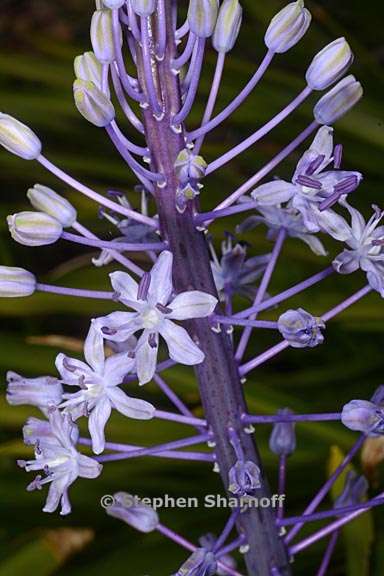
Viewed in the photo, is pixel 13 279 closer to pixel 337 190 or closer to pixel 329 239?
pixel 337 190

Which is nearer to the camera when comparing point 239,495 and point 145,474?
point 239,495

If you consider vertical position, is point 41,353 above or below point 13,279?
above

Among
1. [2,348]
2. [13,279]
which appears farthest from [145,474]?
[13,279]

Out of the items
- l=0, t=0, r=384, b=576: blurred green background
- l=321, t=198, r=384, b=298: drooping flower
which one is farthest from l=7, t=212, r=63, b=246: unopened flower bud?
l=0, t=0, r=384, b=576: blurred green background

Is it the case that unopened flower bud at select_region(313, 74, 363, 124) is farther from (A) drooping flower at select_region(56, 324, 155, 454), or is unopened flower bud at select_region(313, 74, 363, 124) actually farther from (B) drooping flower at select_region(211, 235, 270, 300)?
(A) drooping flower at select_region(56, 324, 155, 454)

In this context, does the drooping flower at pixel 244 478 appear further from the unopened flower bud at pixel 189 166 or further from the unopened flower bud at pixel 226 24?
the unopened flower bud at pixel 226 24

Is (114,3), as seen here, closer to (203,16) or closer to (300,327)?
(203,16)

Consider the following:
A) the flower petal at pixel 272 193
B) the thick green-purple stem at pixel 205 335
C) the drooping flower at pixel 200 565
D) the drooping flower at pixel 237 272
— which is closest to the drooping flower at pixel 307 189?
the flower petal at pixel 272 193
